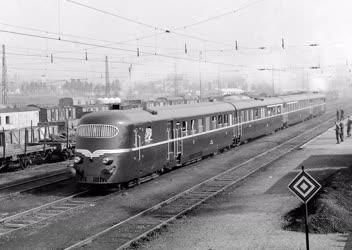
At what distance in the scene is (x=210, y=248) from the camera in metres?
12.1

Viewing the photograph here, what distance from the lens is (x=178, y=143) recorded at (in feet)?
76.2

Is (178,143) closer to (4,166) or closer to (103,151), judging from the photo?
(103,151)

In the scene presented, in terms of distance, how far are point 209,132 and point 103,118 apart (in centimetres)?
1002

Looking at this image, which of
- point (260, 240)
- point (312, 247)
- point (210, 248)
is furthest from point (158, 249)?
point (312, 247)

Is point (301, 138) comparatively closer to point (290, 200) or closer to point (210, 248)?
point (290, 200)

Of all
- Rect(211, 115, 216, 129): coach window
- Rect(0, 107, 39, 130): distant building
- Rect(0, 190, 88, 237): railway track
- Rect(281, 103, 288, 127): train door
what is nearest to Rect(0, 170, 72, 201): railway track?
Rect(0, 190, 88, 237): railway track

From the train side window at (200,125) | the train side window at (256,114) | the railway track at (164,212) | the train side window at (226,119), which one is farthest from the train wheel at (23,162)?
the train side window at (256,114)

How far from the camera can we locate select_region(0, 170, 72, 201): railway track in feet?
63.6

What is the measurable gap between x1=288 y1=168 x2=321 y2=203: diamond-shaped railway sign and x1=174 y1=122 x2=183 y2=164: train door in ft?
39.8

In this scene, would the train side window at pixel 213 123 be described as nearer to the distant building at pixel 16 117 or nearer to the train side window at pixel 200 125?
the train side window at pixel 200 125

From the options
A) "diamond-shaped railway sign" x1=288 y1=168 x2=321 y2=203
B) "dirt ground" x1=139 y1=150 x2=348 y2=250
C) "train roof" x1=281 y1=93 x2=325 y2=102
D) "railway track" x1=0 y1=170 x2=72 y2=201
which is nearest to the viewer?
"diamond-shaped railway sign" x1=288 y1=168 x2=321 y2=203

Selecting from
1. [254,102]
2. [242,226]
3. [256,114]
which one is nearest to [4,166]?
[242,226]

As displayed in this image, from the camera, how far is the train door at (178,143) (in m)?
23.0

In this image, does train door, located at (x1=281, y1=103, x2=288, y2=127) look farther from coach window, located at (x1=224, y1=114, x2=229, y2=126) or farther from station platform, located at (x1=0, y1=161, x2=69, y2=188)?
station platform, located at (x1=0, y1=161, x2=69, y2=188)
